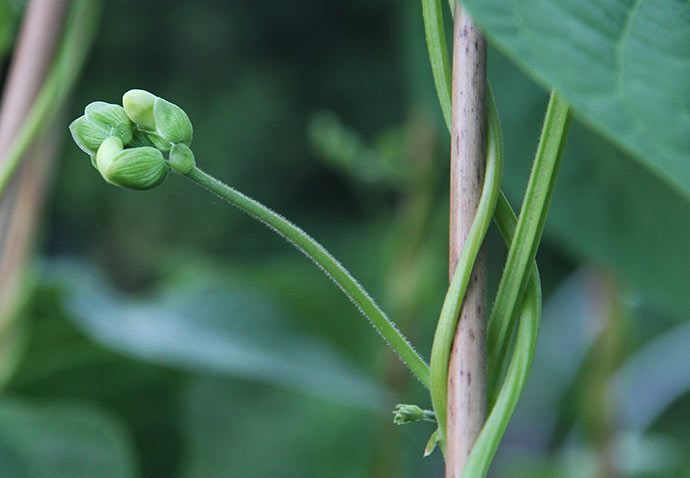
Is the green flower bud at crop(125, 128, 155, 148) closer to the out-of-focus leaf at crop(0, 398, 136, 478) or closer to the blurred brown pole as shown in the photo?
the blurred brown pole

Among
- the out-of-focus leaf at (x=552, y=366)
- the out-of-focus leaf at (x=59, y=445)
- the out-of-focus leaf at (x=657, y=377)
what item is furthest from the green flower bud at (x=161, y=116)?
the out-of-focus leaf at (x=552, y=366)

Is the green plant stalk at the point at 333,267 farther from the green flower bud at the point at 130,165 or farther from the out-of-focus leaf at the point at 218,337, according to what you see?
the out-of-focus leaf at the point at 218,337

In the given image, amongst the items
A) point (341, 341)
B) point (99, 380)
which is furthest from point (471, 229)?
point (341, 341)

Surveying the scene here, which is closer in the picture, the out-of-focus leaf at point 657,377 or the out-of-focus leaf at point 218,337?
the out-of-focus leaf at point 218,337

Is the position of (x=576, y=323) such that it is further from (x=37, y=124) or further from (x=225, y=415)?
(x=37, y=124)

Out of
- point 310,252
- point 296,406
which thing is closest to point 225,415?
point 296,406

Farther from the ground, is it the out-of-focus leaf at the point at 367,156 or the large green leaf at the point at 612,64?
the out-of-focus leaf at the point at 367,156

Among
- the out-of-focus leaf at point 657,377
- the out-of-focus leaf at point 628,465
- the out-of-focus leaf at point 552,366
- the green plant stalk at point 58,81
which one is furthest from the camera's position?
the out-of-focus leaf at point 552,366

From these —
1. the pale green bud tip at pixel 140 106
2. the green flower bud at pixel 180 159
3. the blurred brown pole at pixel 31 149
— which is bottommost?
the green flower bud at pixel 180 159
